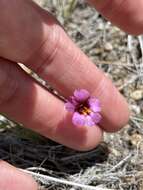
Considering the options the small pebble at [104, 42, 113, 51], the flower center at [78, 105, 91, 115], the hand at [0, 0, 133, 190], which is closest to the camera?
the hand at [0, 0, 133, 190]

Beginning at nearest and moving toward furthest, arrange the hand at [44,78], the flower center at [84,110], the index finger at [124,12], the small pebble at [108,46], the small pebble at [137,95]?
the hand at [44,78] < the index finger at [124,12] < the flower center at [84,110] < the small pebble at [137,95] < the small pebble at [108,46]

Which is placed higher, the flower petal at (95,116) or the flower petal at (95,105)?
the flower petal at (95,105)

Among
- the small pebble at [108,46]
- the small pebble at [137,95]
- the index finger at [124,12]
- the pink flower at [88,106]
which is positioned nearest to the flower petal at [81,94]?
the pink flower at [88,106]

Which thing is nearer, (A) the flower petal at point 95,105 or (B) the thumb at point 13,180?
(B) the thumb at point 13,180

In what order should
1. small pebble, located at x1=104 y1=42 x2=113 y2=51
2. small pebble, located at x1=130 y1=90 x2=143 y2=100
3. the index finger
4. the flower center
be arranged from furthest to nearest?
small pebble, located at x1=104 y1=42 x2=113 y2=51 → small pebble, located at x1=130 y1=90 x2=143 y2=100 → the flower center → the index finger

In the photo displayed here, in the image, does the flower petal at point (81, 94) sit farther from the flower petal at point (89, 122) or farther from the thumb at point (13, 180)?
the thumb at point (13, 180)

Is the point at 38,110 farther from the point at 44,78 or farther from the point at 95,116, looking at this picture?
the point at 95,116

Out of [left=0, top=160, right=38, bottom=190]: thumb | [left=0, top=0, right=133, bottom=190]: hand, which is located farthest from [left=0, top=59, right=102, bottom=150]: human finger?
[left=0, top=160, right=38, bottom=190]: thumb

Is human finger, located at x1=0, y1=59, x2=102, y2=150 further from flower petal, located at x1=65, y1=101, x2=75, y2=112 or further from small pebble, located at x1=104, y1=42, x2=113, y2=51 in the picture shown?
small pebble, located at x1=104, y1=42, x2=113, y2=51
